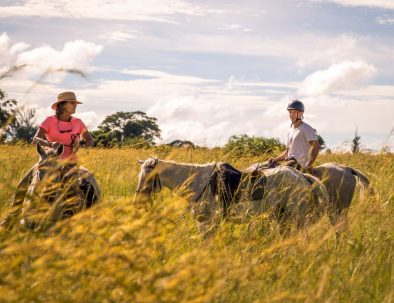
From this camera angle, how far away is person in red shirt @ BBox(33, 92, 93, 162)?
7199 millimetres

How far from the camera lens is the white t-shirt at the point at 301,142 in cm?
878

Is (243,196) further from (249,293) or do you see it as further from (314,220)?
(249,293)

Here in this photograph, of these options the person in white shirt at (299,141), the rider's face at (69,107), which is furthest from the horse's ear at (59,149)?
the person in white shirt at (299,141)

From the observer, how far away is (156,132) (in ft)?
263

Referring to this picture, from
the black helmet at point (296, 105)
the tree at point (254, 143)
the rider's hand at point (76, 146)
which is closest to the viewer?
the rider's hand at point (76, 146)

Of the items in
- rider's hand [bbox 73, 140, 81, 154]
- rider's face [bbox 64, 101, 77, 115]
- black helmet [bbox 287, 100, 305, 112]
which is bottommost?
rider's hand [bbox 73, 140, 81, 154]

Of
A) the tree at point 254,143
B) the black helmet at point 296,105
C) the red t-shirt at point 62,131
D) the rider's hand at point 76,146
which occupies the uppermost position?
the black helmet at point 296,105

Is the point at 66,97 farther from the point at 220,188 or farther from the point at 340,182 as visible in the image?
the point at 340,182

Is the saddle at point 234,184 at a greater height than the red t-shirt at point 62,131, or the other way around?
the red t-shirt at point 62,131

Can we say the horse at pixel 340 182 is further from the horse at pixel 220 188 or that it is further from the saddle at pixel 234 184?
the saddle at pixel 234 184

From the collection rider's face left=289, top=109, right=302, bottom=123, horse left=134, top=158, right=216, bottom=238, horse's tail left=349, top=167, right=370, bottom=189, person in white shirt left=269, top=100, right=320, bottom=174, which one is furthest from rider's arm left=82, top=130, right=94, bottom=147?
horse's tail left=349, top=167, right=370, bottom=189

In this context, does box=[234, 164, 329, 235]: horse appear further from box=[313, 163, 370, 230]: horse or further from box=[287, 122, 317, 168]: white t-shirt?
box=[287, 122, 317, 168]: white t-shirt

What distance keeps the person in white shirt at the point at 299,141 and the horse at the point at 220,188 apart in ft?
5.13

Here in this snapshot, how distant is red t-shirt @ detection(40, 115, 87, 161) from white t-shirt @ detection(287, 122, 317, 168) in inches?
136
